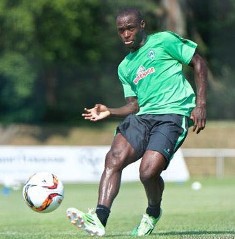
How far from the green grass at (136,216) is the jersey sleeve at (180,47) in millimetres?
1886

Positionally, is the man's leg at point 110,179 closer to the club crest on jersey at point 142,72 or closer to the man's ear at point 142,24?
the club crest on jersey at point 142,72

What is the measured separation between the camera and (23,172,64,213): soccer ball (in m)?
9.91

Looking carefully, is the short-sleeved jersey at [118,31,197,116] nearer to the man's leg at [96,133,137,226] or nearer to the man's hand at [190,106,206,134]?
the man's hand at [190,106,206,134]

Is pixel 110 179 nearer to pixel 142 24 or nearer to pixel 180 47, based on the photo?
pixel 180 47

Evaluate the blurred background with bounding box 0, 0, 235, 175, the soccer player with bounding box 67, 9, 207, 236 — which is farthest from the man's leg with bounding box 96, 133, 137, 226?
the blurred background with bounding box 0, 0, 235, 175

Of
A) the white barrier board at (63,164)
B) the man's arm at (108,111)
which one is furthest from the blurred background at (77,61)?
the man's arm at (108,111)

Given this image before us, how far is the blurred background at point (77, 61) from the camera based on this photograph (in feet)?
133

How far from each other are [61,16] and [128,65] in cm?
3214

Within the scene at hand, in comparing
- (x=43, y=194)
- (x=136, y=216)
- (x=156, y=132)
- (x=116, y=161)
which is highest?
(x=156, y=132)

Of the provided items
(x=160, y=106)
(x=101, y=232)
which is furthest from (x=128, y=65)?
(x=101, y=232)

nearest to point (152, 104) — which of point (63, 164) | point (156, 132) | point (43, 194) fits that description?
point (156, 132)

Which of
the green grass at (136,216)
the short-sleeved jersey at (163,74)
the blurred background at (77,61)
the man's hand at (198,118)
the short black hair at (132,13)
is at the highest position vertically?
the short black hair at (132,13)

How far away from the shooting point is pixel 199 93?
9.75 metres

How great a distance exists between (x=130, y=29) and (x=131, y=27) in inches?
1.0
